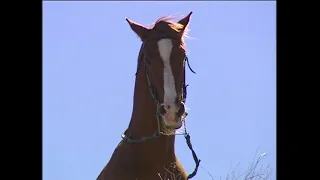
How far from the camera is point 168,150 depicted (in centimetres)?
539

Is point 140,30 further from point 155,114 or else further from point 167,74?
point 155,114

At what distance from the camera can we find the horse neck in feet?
17.6

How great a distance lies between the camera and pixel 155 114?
211 inches

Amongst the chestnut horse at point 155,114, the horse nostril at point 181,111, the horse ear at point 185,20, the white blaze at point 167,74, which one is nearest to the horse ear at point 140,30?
the chestnut horse at point 155,114

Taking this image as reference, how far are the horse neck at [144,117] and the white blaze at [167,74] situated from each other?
1.17 feet

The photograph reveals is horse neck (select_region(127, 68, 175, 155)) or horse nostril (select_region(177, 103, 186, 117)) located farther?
horse neck (select_region(127, 68, 175, 155))

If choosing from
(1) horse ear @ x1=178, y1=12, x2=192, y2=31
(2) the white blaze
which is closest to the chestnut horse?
(2) the white blaze

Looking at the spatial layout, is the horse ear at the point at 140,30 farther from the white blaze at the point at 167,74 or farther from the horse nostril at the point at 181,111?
the horse nostril at the point at 181,111

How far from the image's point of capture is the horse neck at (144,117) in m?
5.36

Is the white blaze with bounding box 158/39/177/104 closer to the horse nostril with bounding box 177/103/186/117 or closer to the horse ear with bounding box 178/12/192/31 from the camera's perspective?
the horse nostril with bounding box 177/103/186/117
